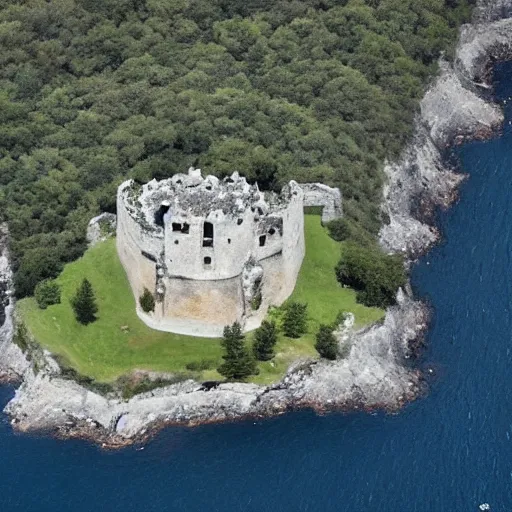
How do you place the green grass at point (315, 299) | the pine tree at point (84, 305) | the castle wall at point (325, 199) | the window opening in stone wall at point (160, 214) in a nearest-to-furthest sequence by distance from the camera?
the green grass at point (315, 299) < the window opening in stone wall at point (160, 214) < the pine tree at point (84, 305) < the castle wall at point (325, 199)

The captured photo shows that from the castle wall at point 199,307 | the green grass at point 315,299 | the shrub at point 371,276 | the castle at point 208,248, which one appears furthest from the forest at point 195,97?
the castle wall at point 199,307

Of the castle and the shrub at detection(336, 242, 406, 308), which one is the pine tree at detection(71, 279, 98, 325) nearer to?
the castle

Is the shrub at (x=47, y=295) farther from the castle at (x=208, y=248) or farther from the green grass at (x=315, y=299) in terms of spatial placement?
the green grass at (x=315, y=299)

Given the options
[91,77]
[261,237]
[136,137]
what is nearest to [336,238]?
[261,237]

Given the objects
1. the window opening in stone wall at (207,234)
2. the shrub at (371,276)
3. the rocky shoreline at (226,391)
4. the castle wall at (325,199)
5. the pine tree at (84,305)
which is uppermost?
the window opening in stone wall at (207,234)

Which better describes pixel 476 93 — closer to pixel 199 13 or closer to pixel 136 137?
pixel 199 13

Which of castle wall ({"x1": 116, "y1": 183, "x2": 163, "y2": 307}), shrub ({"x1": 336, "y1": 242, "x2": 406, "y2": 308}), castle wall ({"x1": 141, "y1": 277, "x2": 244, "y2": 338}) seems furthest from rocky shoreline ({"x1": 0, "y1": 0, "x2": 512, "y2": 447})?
castle wall ({"x1": 116, "y1": 183, "x2": 163, "y2": 307})

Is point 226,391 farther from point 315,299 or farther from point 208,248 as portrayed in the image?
point 315,299
